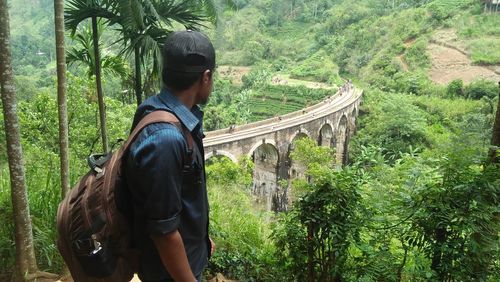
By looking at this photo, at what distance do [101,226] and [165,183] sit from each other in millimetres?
217

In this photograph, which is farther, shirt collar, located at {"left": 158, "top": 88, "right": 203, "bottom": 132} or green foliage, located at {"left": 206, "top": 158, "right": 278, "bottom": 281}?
green foliage, located at {"left": 206, "top": 158, "right": 278, "bottom": 281}

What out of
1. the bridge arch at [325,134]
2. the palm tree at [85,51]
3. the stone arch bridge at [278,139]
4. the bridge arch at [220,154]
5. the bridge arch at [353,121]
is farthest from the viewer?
the bridge arch at [353,121]

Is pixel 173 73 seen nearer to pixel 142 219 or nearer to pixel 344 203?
pixel 142 219

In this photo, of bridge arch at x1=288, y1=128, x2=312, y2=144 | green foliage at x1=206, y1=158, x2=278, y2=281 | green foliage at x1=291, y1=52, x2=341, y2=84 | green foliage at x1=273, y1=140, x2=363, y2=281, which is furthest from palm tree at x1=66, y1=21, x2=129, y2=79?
green foliage at x1=291, y1=52, x2=341, y2=84

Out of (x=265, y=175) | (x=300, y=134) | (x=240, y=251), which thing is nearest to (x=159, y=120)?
(x=240, y=251)

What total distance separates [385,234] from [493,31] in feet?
129

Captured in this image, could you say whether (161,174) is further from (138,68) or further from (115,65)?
(115,65)

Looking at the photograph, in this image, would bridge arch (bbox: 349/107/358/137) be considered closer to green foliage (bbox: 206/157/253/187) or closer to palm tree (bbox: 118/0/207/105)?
green foliage (bbox: 206/157/253/187)

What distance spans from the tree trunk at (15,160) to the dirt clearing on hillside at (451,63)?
32.4 m

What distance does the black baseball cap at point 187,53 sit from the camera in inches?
43.9

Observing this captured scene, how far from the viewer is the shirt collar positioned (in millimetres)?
1114

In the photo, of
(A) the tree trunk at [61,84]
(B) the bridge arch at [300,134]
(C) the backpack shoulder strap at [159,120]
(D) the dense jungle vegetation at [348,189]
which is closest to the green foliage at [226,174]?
(D) the dense jungle vegetation at [348,189]

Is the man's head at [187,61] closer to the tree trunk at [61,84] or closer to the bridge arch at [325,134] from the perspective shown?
the tree trunk at [61,84]

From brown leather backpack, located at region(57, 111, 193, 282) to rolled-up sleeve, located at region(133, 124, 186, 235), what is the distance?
0.05 m
